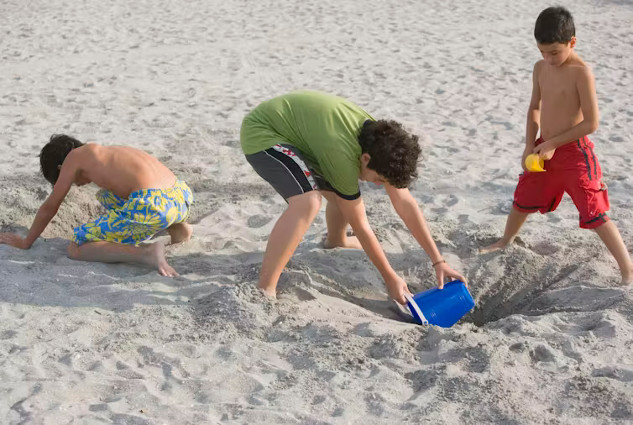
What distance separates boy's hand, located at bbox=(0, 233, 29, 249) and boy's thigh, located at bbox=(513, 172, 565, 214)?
2.60 metres

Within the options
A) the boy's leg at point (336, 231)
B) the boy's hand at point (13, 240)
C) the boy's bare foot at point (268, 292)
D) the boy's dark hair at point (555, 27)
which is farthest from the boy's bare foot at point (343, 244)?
the boy's hand at point (13, 240)

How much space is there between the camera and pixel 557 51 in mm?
3432

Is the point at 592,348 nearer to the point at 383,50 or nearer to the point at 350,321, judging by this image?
the point at 350,321

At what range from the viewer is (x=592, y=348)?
310 centimetres

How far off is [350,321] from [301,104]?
0.98 m

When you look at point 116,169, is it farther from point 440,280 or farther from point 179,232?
point 440,280

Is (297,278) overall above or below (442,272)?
below

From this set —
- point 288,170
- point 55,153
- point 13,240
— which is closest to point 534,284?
point 288,170

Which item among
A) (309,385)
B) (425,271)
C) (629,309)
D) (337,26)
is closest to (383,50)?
(337,26)

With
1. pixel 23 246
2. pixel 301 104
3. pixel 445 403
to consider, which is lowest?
pixel 23 246

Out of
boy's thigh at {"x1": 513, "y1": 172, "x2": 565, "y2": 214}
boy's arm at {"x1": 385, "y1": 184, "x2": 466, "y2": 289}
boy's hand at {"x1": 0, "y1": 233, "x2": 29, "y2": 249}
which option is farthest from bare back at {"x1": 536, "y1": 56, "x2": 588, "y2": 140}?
boy's hand at {"x1": 0, "y1": 233, "x2": 29, "y2": 249}

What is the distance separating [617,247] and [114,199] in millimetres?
2574

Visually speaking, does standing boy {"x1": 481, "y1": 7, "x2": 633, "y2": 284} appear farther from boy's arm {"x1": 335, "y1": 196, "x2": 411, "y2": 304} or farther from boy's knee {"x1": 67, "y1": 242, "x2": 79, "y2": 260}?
boy's knee {"x1": 67, "y1": 242, "x2": 79, "y2": 260}

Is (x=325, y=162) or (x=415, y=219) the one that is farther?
(x=415, y=219)
